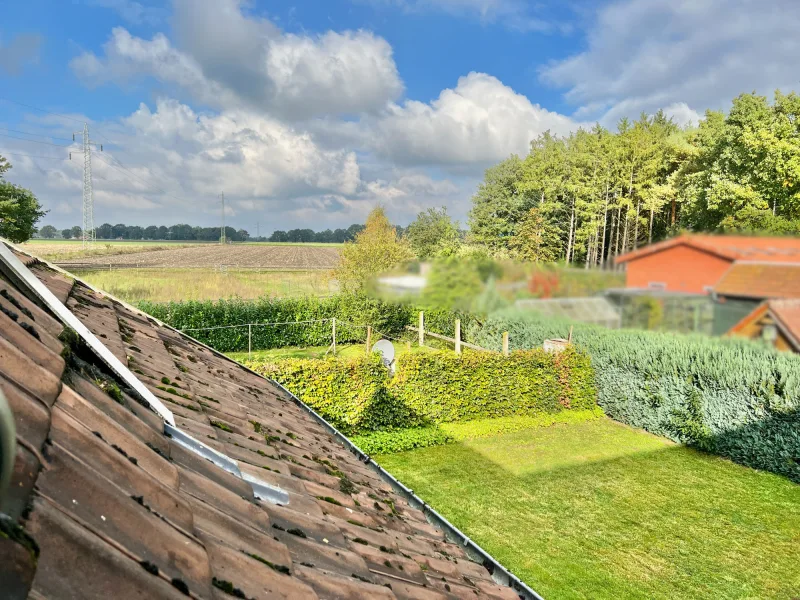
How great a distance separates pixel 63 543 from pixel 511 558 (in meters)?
8.11

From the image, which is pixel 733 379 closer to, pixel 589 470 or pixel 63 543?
pixel 589 470

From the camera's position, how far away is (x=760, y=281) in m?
1.31

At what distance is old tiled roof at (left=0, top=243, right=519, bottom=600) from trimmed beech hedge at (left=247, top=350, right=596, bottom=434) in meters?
8.88

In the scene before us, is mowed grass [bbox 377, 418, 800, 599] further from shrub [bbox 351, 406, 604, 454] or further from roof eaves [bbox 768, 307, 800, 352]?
roof eaves [bbox 768, 307, 800, 352]

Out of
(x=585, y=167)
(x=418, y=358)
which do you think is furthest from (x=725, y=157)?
(x=418, y=358)

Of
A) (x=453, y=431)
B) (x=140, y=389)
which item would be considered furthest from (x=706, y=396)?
(x=140, y=389)

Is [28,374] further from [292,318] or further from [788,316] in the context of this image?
[292,318]

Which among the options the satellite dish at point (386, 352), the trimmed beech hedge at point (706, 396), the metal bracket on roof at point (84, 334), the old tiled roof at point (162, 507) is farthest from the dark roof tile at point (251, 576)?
the satellite dish at point (386, 352)

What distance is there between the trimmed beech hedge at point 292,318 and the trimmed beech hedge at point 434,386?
7.37 metres

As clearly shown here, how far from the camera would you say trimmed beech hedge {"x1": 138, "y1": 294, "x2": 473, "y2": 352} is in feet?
74.3

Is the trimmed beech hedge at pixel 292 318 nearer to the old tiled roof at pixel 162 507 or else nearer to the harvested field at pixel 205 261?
the harvested field at pixel 205 261

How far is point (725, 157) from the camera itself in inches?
277

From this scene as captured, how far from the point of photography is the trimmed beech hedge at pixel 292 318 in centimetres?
2264

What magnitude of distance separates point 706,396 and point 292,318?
18.9 m
